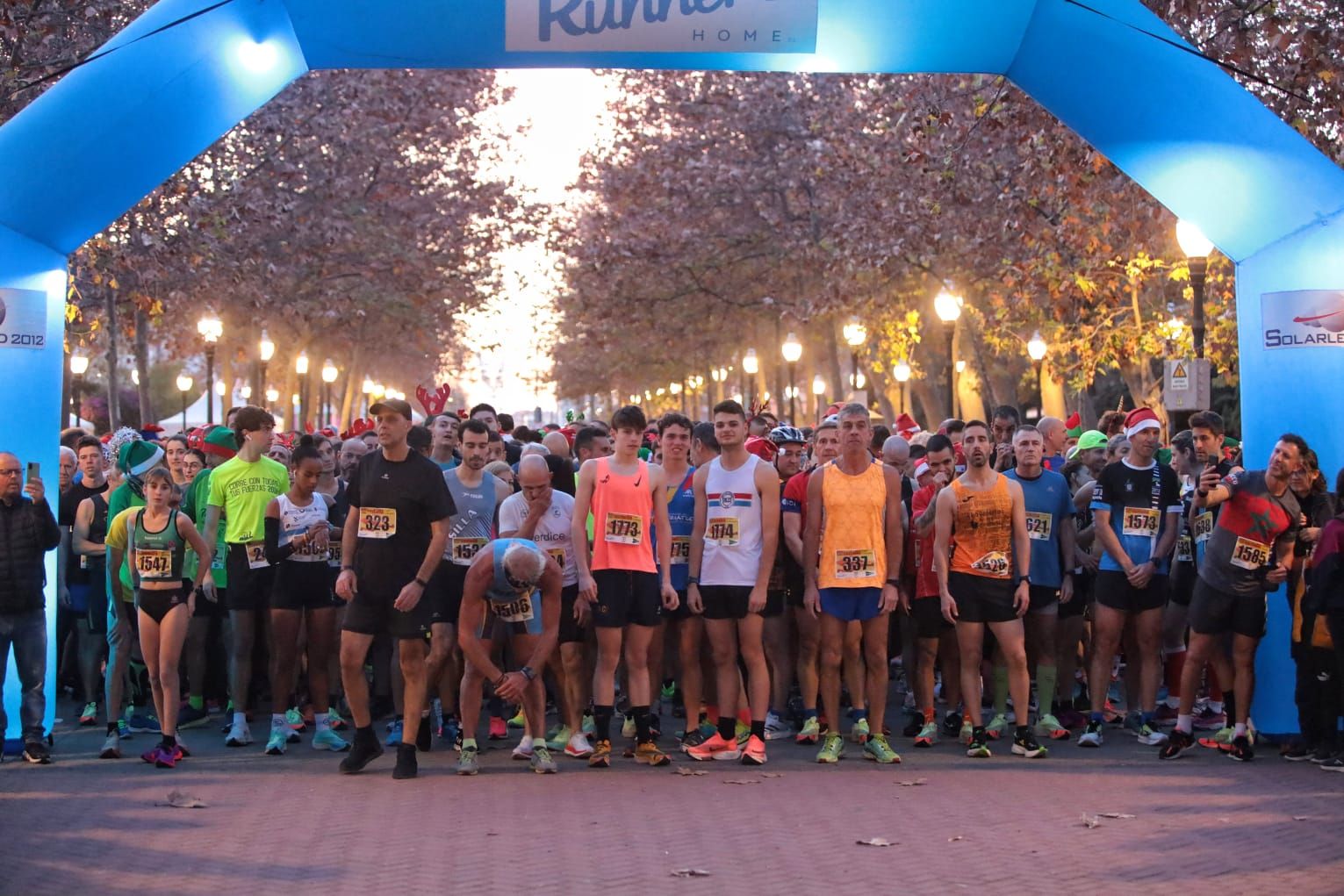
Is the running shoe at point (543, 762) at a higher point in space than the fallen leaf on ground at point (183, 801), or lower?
higher

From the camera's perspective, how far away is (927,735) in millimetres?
11461

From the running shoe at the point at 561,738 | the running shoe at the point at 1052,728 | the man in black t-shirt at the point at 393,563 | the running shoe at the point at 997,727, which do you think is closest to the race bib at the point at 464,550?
the man in black t-shirt at the point at 393,563

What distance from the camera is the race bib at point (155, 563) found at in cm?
1080

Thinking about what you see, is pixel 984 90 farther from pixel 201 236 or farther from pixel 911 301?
pixel 911 301

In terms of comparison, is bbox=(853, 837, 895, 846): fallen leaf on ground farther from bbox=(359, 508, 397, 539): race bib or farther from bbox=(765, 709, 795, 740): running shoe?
bbox=(765, 709, 795, 740): running shoe

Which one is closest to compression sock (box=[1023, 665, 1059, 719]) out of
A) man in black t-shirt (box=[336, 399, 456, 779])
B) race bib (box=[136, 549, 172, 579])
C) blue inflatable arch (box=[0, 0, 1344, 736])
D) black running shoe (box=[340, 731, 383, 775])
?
blue inflatable arch (box=[0, 0, 1344, 736])

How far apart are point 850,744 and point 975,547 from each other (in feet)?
5.44

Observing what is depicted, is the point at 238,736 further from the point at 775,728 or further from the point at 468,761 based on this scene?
the point at 775,728

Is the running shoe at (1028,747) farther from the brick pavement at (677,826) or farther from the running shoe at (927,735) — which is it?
the running shoe at (927,735)

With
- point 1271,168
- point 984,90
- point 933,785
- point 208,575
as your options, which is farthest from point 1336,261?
point 984,90

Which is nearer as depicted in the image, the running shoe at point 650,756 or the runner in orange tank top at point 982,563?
the running shoe at point 650,756

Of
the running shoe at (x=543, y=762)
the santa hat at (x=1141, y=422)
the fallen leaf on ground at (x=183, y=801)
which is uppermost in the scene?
the santa hat at (x=1141, y=422)

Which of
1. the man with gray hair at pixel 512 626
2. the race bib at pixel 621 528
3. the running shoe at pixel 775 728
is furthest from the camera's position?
the running shoe at pixel 775 728

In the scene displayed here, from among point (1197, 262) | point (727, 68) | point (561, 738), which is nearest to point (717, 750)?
point (561, 738)
